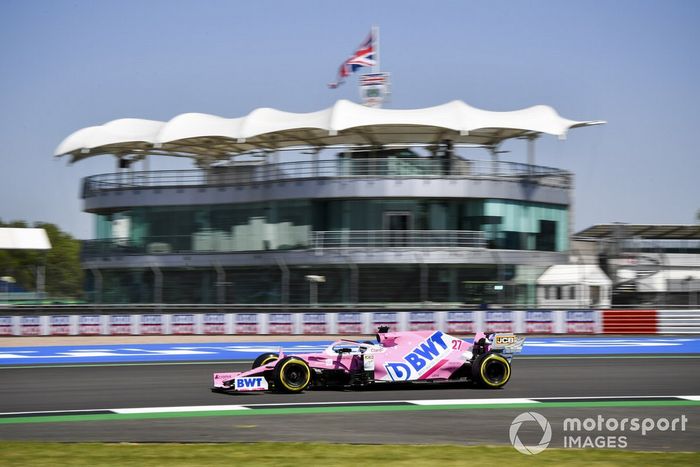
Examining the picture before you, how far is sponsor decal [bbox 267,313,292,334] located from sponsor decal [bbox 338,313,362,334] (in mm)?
1670

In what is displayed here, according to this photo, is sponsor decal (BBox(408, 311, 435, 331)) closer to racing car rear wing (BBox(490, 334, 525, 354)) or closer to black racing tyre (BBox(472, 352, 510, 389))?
racing car rear wing (BBox(490, 334, 525, 354))

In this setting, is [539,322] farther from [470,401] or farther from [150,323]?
[470,401]

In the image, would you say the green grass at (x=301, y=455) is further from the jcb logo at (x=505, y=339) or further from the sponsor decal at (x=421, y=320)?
the sponsor decal at (x=421, y=320)

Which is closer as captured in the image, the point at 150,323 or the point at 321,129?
the point at 150,323

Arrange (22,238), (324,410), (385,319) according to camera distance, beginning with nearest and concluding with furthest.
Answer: (324,410) → (385,319) → (22,238)

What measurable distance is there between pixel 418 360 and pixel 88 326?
61.0 ft

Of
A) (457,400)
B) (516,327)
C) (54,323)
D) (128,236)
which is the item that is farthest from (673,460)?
(128,236)

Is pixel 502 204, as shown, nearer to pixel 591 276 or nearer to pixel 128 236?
pixel 591 276

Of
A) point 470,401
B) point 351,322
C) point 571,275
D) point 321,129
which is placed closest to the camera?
point 470,401

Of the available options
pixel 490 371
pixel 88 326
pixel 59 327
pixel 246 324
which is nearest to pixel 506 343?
pixel 490 371

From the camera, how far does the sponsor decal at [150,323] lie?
31.1 meters

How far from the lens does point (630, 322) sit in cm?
3073

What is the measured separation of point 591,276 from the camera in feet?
118

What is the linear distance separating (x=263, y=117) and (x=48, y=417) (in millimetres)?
31783
